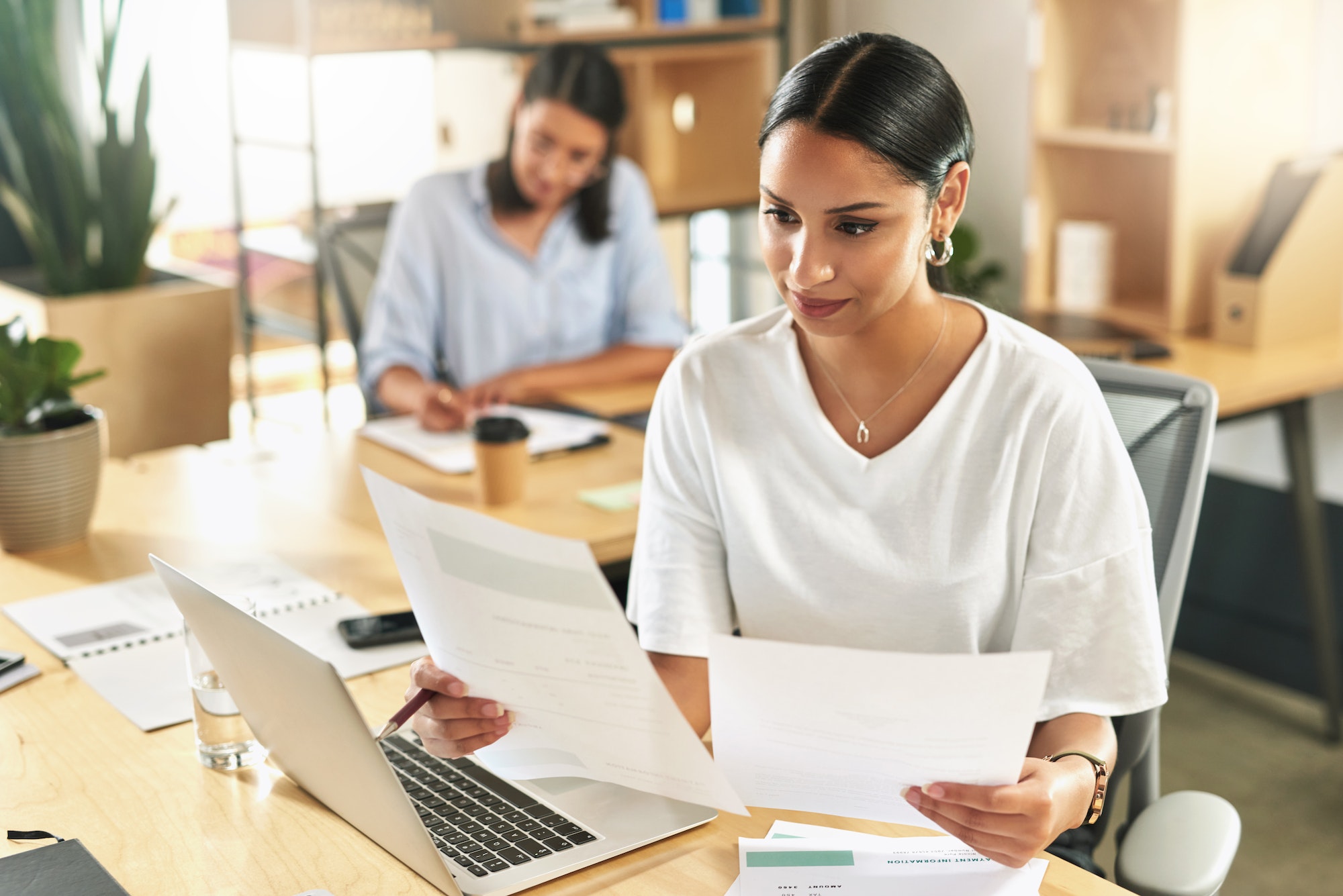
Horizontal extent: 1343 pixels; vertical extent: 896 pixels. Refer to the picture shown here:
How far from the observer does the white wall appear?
3.28 m

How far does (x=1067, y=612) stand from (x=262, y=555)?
1.02m

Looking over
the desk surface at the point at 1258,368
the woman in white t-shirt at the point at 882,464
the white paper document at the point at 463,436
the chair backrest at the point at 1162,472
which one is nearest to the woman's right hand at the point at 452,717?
the woman in white t-shirt at the point at 882,464

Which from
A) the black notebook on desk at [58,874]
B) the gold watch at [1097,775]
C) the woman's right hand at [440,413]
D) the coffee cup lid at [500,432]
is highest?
the coffee cup lid at [500,432]

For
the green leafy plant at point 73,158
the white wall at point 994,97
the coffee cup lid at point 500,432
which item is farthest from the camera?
the white wall at point 994,97

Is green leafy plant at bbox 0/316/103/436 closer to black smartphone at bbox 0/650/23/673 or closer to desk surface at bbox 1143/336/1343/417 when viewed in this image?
black smartphone at bbox 0/650/23/673

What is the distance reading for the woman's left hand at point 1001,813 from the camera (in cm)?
94

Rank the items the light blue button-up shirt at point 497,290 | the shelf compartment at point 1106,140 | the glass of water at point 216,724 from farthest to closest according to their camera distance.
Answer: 1. the shelf compartment at point 1106,140
2. the light blue button-up shirt at point 497,290
3. the glass of water at point 216,724

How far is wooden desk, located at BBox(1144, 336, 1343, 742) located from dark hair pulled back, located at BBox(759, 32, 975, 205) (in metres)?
1.33

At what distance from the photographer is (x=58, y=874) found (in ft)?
3.36

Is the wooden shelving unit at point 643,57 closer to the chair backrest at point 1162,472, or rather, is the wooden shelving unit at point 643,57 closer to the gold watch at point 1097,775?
the chair backrest at point 1162,472

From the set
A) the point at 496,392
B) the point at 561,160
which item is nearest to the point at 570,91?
the point at 561,160

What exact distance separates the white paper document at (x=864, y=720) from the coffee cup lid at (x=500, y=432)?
0.93 metres

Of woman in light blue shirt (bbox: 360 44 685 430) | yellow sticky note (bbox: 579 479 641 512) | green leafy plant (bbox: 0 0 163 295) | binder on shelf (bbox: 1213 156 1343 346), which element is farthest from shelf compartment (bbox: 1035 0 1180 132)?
green leafy plant (bbox: 0 0 163 295)

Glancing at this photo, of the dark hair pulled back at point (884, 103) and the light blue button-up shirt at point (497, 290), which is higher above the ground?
the dark hair pulled back at point (884, 103)
